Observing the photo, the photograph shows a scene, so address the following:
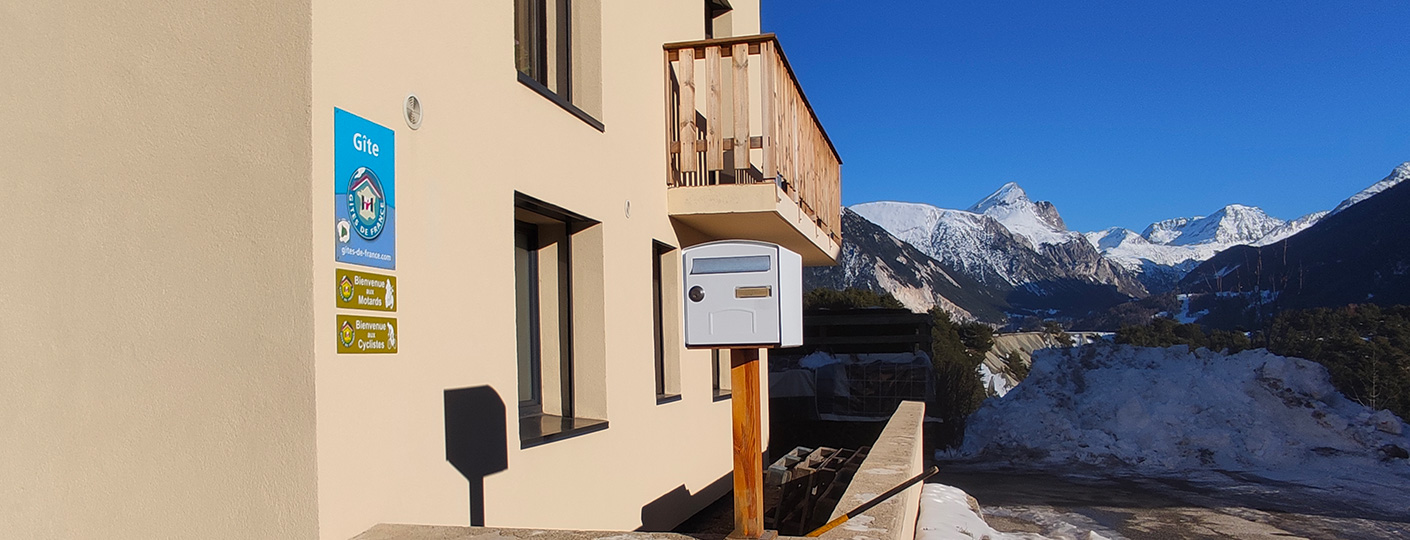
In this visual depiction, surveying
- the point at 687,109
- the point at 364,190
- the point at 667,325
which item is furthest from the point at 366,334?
the point at 667,325

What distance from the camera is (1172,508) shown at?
37.8 ft

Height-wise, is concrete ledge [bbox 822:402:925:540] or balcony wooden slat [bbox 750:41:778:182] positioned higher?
balcony wooden slat [bbox 750:41:778:182]

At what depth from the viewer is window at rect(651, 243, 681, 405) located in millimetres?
7926

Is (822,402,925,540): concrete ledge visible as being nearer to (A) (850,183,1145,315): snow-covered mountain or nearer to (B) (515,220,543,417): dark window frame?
(B) (515,220,543,417): dark window frame

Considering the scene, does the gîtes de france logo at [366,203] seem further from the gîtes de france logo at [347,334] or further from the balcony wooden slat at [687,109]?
the balcony wooden slat at [687,109]

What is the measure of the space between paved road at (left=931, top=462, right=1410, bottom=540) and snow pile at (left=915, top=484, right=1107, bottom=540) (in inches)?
42.5

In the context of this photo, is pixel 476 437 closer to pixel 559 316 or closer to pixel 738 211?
pixel 559 316

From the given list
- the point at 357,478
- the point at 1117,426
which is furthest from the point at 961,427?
the point at 357,478

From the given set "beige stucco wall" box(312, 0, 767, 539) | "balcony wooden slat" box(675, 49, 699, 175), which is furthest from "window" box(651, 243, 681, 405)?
"balcony wooden slat" box(675, 49, 699, 175)

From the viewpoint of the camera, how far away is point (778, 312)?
11.2 ft

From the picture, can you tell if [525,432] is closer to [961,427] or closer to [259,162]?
[259,162]

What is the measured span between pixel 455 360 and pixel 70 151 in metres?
1.66

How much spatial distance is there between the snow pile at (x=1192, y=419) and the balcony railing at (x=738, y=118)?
10321 millimetres

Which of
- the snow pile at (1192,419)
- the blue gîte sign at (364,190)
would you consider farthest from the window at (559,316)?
the snow pile at (1192,419)
